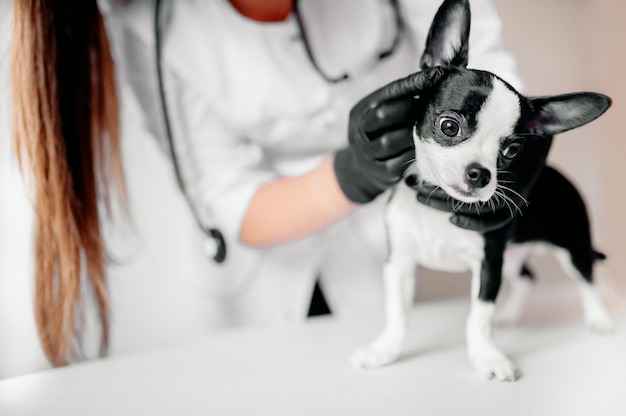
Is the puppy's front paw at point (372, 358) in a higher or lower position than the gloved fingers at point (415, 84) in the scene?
lower

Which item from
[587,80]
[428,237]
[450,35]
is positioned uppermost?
[450,35]

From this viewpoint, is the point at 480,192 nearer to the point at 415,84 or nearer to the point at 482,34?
the point at 415,84

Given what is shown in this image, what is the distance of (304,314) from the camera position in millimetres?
899

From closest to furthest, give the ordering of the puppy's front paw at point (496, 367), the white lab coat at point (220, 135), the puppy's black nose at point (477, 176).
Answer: the puppy's black nose at point (477, 176)
the puppy's front paw at point (496, 367)
the white lab coat at point (220, 135)

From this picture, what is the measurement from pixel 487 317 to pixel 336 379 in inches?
7.3

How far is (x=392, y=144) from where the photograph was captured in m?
0.61

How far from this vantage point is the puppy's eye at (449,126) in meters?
0.55

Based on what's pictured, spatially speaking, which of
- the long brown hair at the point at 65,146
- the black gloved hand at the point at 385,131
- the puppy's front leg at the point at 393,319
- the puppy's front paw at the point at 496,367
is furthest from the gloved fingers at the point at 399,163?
the long brown hair at the point at 65,146

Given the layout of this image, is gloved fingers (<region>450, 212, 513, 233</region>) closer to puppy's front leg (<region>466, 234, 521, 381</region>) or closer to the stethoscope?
puppy's front leg (<region>466, 234, 521, 381</region>)

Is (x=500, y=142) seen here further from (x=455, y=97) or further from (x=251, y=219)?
(x=251, y=219)

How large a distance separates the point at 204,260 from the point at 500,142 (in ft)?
1.50

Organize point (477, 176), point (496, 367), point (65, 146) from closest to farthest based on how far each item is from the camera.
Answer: point (477, 176)
point (496, 367)
point (65, 146)

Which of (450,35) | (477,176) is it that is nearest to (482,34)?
(450,35)

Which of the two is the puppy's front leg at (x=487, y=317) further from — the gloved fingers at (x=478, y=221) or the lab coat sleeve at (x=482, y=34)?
the lab coat sleeve at (x=482, y=34)
